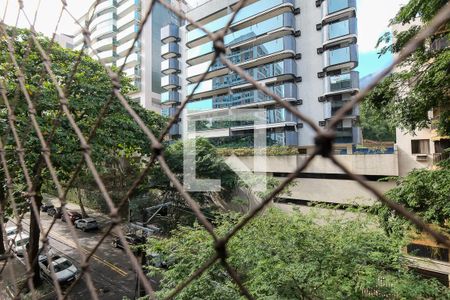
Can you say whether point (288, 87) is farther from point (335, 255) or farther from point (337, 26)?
point (335, 255)

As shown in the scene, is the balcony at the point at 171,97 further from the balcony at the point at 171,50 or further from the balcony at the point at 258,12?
the balcony at the point at 258,12

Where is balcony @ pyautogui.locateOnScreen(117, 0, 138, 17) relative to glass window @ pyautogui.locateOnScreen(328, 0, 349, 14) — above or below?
above

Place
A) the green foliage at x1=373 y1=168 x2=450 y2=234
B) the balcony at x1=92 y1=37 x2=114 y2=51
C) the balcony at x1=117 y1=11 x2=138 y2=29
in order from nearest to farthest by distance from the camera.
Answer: the green foliage at x1=373 y1=168 x2=450 y2=234 < the balcony at x1=117 y1=11 x2=138 y2=29 < the balcony at x1=92 y1=37 x2=114 y2=51

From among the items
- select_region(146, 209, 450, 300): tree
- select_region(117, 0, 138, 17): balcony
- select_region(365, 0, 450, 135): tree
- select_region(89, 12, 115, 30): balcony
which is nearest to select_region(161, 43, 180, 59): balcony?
select_region(117, 0, 138, 17): balcony

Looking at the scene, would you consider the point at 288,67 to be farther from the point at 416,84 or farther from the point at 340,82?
the point at 416,84

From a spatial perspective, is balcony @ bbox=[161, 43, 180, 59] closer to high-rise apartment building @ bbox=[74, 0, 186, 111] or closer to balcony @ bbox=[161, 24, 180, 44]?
balcony @ bbox=[161, 24, 180, 44]

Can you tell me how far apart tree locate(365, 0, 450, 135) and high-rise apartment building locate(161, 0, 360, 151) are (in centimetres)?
549

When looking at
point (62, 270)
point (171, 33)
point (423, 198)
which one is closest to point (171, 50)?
point (171, 33)

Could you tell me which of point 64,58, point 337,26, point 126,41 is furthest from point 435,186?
point 126,41

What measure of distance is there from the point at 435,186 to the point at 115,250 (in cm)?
885

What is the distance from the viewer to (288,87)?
11516mm

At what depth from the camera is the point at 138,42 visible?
17641 mm

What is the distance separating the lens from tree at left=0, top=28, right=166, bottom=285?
14.7 ft

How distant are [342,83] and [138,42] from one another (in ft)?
42.4
